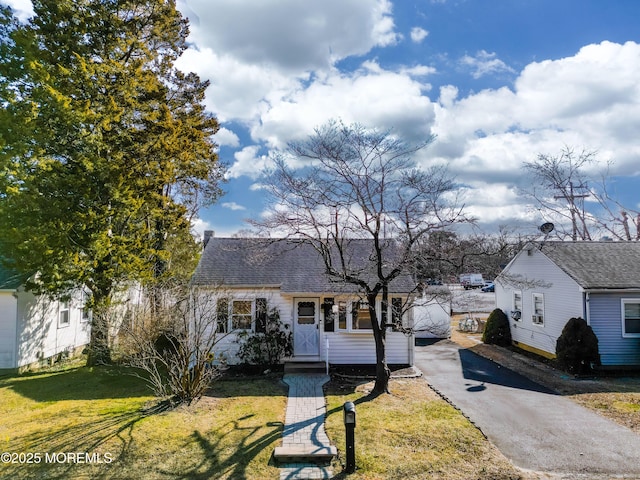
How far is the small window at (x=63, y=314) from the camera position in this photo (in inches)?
661

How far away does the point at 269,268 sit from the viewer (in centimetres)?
1606

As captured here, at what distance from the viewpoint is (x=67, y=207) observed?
1320 cm

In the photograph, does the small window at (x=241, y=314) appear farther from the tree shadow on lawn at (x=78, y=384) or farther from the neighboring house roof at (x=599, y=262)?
the neighboring house roof at (x=599, y=262)

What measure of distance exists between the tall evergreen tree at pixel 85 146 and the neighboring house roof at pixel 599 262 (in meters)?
16.5

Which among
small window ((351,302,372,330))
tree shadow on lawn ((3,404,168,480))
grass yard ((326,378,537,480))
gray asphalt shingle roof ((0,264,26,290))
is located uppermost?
gray asphalt shingle roof ((0,264,26,290))

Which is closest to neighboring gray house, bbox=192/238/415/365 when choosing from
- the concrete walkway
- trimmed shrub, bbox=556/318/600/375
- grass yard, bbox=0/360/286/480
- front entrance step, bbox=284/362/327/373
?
front entrance step, bbox=284/362/327/373

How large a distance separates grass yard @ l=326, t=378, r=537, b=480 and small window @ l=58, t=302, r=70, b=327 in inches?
504

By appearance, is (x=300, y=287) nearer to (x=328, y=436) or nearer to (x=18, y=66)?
(x=328, y=436)

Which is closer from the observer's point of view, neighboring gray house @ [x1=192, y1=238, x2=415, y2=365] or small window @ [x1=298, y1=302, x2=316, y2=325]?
neighboring gray house @ [x1=192, y1=238, x2=415, y2=365]

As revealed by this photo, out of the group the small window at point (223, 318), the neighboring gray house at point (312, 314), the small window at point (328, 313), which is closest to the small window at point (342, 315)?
the neighboring gray house at point (312, 314)

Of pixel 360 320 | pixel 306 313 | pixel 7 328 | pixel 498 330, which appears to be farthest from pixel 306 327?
pixel 7 328

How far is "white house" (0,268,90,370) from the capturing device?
14211 millimetres

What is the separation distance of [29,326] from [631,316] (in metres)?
22.9

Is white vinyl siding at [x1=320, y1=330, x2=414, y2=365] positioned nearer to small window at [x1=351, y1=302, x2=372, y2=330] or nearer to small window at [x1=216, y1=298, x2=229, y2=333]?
small window at [x1=351, y1=302, x2=372, y2=330]
